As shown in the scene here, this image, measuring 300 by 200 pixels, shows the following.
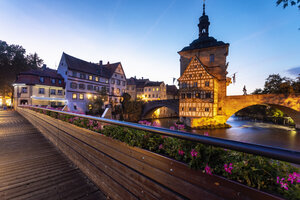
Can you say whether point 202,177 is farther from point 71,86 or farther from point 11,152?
point 71,86

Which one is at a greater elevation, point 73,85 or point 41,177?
point 73,85

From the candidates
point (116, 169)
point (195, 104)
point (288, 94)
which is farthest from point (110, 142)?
point (288, 94)

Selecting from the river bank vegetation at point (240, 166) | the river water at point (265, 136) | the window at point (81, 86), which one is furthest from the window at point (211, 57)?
the window at point (81, 86)

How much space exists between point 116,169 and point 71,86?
3064cm

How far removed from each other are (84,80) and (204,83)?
26396 mm

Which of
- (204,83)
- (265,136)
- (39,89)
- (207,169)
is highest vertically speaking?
(204,83)

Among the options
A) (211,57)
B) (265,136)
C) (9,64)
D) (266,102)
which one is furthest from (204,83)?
(9,64)

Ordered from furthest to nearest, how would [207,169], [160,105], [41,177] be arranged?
[160,105], [41,177], [207,169]

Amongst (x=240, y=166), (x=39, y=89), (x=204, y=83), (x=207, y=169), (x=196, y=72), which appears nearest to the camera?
(x=240, y=166)

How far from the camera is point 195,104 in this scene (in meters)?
23.0

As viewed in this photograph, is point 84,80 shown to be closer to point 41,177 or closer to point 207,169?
point 41,177

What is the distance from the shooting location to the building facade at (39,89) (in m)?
25.3

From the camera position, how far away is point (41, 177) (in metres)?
3.12

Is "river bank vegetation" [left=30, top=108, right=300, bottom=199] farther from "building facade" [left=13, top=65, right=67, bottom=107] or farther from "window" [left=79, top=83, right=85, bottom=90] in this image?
"window" [left=79, top=83, right=85, bottom=90]
